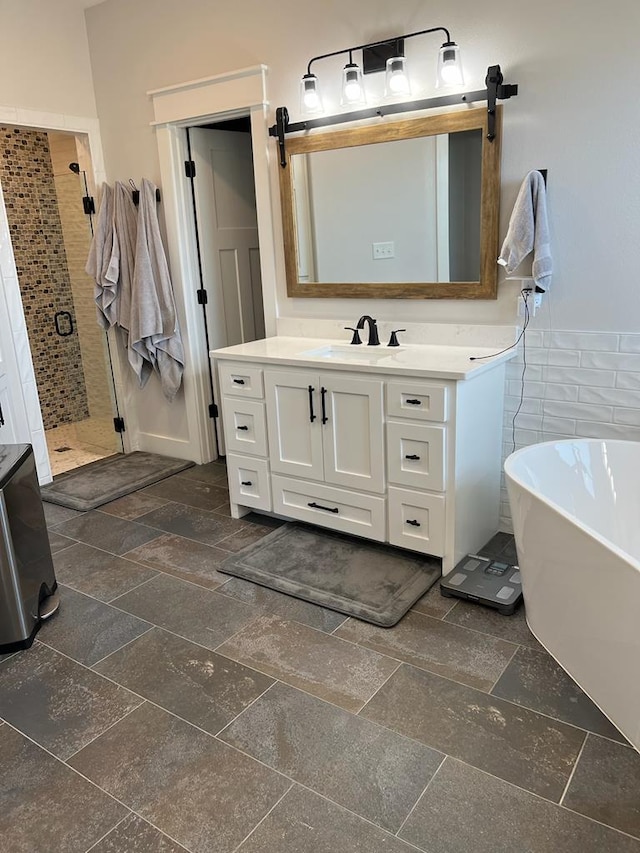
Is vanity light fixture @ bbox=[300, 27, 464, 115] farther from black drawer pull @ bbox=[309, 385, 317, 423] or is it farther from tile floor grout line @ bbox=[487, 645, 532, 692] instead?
tile floor grout line @ bbox=[487, 645, 532, 692]

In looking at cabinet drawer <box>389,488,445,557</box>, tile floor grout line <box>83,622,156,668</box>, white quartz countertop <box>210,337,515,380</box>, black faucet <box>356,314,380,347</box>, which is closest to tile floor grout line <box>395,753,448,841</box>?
cabinet drawer <box>389,488,445,557</box>

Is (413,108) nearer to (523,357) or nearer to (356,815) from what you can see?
(523,357)

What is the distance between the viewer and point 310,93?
3.24m

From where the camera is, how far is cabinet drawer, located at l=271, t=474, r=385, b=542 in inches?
120

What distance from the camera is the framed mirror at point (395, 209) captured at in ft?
9.82

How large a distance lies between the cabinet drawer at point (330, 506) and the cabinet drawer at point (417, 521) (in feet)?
0.22

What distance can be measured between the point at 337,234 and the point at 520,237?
1.06 metres

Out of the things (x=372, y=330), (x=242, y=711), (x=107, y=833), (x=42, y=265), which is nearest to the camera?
(x=107, y=833)

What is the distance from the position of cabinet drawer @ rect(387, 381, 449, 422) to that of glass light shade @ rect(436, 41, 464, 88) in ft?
4.38

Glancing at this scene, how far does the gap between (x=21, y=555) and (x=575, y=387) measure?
243cm

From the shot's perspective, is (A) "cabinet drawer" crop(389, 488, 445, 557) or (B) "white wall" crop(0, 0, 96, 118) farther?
(B) "white wall" crop(0, 0, 96, 118)

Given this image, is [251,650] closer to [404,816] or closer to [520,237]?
[404,816]

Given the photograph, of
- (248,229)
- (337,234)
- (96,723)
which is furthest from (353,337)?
(96,723)

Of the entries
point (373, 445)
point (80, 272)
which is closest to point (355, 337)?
point (373, 445)
